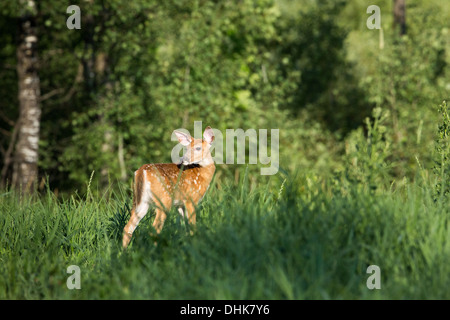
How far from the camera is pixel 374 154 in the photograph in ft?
17.2

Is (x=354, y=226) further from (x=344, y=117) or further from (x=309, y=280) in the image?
(x=344, y=117)

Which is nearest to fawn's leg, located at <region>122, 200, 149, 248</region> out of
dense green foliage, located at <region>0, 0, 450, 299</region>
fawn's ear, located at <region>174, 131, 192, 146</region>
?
dense green foliage, located at <region>0, 0, 450, 299</region>

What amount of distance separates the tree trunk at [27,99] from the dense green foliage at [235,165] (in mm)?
461

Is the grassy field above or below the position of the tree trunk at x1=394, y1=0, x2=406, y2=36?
below

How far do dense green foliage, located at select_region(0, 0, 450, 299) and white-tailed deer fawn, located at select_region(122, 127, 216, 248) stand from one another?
20cm

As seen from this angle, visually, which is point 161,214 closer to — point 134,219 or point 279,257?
point 134,219

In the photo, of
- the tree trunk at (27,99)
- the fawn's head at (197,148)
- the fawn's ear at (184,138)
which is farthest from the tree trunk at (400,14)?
the fawn's ear at (184,138)

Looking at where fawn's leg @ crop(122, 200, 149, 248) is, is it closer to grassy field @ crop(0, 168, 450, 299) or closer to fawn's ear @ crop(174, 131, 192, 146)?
grassy field @ crop(0, 168, 450, 299)

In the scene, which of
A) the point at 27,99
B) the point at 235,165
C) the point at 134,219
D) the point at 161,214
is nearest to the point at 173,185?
the point at 161,214

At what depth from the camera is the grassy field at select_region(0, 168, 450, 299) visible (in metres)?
4.36

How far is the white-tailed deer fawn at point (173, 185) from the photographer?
18.4 ft

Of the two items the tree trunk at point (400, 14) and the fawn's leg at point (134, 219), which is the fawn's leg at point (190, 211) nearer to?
the fawn's leg at point (134, 219)

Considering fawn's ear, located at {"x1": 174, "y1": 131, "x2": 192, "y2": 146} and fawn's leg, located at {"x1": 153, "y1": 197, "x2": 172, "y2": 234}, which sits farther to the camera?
fawn's ear, located at {"x1": 174, "y1": 131, "x2": 192, "y2": 146}

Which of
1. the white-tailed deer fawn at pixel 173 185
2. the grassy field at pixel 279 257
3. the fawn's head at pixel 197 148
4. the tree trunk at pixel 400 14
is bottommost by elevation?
the grassy field at pixel 279 257
